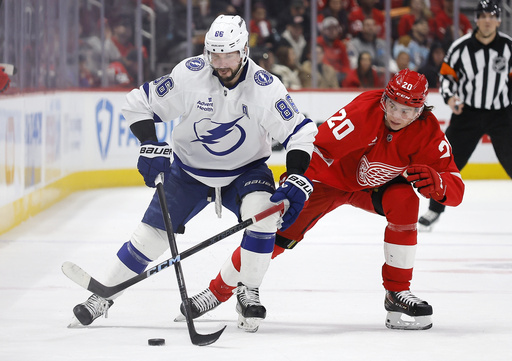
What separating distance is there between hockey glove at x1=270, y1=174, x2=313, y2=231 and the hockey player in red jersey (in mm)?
317

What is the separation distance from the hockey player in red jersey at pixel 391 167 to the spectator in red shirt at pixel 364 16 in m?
6.37

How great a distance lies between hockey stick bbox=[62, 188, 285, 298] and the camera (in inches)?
126

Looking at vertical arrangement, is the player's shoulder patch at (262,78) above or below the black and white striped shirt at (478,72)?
above

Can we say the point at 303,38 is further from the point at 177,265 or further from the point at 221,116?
the point at 177,265

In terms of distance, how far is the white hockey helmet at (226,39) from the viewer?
3.19 meters

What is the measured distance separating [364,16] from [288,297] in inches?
250

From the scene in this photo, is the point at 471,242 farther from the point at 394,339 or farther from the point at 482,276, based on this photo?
the point at 394,339

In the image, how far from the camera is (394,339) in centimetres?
319

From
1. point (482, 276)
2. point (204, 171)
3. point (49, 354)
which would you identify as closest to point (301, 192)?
point (204, 171)

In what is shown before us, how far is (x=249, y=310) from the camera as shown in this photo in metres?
3.24

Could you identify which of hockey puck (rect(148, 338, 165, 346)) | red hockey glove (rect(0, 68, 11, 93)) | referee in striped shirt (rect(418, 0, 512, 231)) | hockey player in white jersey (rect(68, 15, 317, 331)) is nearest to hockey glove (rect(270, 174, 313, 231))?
hockey player in white jersey (rect(68, 15, 317, 331))

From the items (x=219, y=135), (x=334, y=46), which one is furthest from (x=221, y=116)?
(x=334, y=46)

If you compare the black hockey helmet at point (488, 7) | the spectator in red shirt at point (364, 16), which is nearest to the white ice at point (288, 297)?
the black hockey helmet at point (488, 7)

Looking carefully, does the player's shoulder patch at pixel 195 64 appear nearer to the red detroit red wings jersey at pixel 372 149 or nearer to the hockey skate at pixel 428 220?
the red detroit red wings jersey at pixel 372 149
